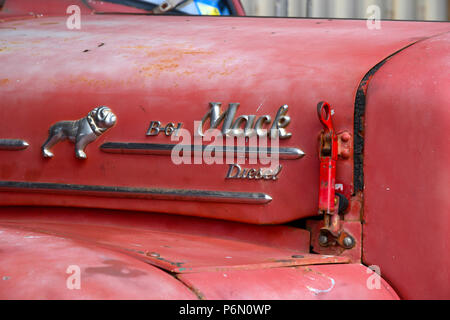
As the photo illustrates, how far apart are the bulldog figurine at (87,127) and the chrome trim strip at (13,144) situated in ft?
0.38

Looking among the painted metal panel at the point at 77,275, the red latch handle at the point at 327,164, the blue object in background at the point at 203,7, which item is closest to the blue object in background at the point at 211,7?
the blue object in background at the point at 203,7

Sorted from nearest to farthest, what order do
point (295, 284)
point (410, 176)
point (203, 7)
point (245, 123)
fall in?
point (295, 284) → point (410, 176) → point (245, 123) → point (203, 7)

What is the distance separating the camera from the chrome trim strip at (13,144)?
1754mm

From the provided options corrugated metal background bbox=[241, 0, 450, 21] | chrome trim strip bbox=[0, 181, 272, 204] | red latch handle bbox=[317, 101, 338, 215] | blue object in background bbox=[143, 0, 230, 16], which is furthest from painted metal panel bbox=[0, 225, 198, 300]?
corrugated metal background bbox=[241, 0, 450, 21]

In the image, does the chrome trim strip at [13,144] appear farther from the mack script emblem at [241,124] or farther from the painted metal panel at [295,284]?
the painted metal panel at [295,284]

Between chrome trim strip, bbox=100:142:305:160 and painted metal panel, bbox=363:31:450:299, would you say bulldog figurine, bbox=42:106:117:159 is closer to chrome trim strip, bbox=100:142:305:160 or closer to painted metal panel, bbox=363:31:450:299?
chrome trim strip, bbox=100:142:305:160

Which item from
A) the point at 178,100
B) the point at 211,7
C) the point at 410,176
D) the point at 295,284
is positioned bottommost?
the point at 295,284

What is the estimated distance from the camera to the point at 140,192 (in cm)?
166

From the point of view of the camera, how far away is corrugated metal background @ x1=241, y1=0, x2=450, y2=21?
17.4ft

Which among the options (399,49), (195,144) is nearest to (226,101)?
(195,144)

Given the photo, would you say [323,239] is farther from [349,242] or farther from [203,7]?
[203,7]

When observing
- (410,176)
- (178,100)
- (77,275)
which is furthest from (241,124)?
(77,275)

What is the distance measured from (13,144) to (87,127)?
232 millimetres
